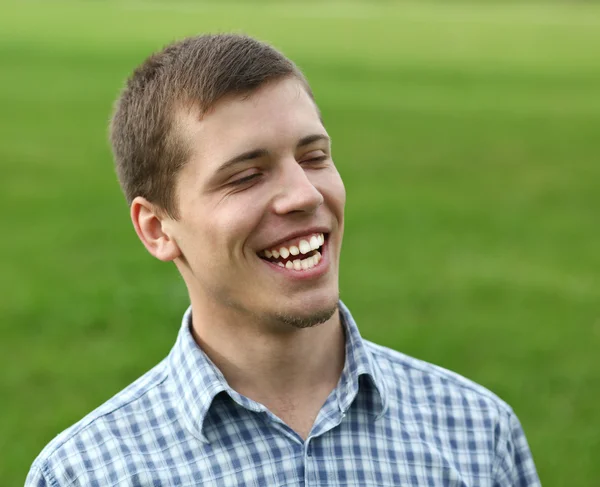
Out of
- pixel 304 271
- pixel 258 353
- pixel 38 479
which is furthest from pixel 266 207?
pixel 38 479

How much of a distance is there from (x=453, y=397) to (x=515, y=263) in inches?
283

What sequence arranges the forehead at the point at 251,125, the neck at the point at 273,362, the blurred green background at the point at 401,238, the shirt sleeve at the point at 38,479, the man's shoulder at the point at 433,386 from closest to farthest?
the shirt sleeve at the point at 38,479 → the forehead at the point at 251,125 → the neck at the point at 273,362 → the man's shoulder at the point at 433,386 → the blurred green background at the point at 401,238

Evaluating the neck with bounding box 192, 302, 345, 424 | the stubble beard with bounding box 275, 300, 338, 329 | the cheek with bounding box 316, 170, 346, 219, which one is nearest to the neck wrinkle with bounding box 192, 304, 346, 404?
the neck with bounding box 192, 302, 345, 424

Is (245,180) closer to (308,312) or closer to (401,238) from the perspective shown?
(308,312)

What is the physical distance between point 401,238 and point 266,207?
795 centimetres

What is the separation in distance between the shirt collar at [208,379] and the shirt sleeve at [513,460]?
40 centimetres

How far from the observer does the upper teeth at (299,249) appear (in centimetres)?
291

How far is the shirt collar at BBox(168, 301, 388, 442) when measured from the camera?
2887 mm

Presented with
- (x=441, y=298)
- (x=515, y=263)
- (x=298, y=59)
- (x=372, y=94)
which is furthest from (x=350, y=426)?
(x=298, y=59)

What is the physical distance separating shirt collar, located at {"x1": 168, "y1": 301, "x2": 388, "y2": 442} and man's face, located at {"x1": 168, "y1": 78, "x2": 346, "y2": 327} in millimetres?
183

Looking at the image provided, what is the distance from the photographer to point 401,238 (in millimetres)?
10758

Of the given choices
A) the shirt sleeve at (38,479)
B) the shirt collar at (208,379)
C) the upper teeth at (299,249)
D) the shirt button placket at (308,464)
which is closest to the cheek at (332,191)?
the upper teeth at (299,249)

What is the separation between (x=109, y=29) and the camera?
103 ft

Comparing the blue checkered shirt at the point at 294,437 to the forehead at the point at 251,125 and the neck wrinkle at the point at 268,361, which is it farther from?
the forehead at the point at 251,125
